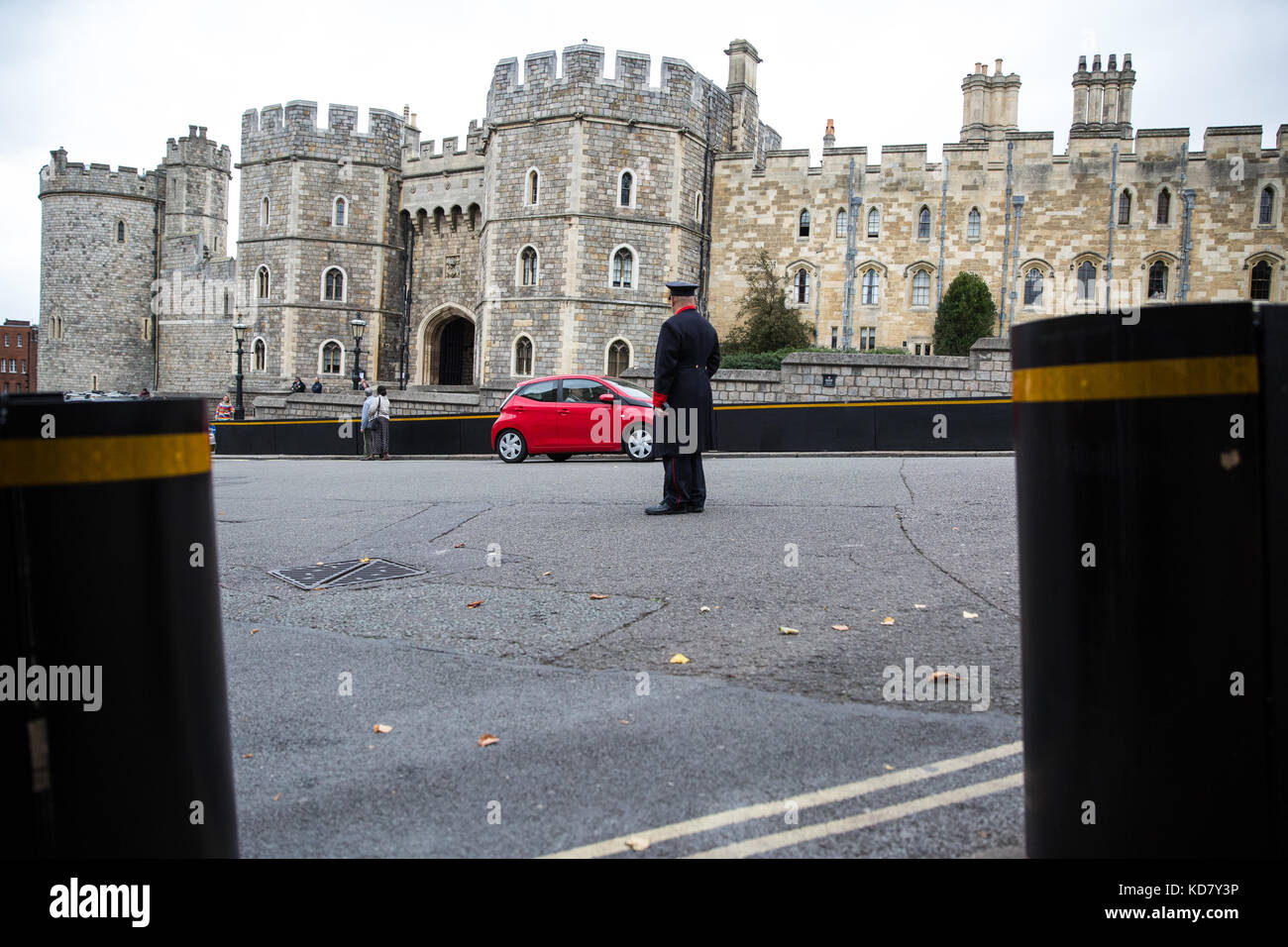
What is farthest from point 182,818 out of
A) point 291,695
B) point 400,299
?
point 400,299

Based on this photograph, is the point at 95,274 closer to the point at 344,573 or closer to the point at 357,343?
the point at 357,343

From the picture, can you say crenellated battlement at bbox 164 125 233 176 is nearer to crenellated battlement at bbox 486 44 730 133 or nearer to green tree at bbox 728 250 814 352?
crenellated battlement at bbox 486 44 730 133

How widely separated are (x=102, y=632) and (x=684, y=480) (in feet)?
23.2

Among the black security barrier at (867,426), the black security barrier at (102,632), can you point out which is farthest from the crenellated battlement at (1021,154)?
the black security barrier at (102,632)

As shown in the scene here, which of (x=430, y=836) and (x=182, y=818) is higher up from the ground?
(x=182, y=818)

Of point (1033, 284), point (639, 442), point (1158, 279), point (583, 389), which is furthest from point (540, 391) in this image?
point (1158, 279)

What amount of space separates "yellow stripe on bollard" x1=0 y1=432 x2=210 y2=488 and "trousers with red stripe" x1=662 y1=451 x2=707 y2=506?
6.84m

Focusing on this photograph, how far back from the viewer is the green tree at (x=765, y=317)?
122 feet

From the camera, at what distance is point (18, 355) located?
99.6 meters

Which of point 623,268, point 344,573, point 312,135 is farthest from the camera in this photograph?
point 312,135

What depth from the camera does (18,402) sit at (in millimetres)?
1689

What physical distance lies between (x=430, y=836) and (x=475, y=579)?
3.51m

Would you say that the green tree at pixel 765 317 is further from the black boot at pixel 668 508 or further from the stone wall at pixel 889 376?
the black boot at pixel 668 508
